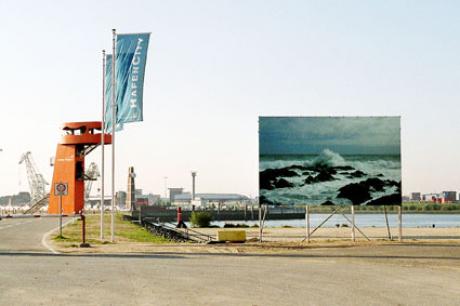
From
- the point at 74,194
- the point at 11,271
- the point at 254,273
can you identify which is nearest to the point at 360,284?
the point at 254,273

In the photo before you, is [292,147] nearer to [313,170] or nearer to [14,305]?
[313,170]

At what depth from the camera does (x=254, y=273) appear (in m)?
19.0

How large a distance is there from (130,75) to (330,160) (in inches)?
417

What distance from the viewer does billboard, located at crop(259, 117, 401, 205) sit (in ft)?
112

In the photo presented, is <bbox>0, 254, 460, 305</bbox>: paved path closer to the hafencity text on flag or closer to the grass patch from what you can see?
the hafencity text on flag

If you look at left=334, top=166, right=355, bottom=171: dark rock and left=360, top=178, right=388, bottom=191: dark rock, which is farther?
left=360, top=178, right=388, bottom=191: dark rock

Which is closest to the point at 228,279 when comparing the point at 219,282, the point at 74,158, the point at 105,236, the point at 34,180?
the point at 219,282

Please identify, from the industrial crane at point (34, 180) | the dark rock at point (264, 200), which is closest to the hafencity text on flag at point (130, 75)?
the dark rock at point (264, 200)

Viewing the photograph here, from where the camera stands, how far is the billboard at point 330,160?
34.1 metres

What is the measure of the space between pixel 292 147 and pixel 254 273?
621 inches

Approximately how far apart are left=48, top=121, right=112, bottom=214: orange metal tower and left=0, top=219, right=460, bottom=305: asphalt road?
64990 millimetres

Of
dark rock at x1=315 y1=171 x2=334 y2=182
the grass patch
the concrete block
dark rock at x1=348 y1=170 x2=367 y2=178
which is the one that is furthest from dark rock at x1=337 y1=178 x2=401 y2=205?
the grass patch

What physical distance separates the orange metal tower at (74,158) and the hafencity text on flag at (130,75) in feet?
184

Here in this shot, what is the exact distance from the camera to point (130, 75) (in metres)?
34.4
